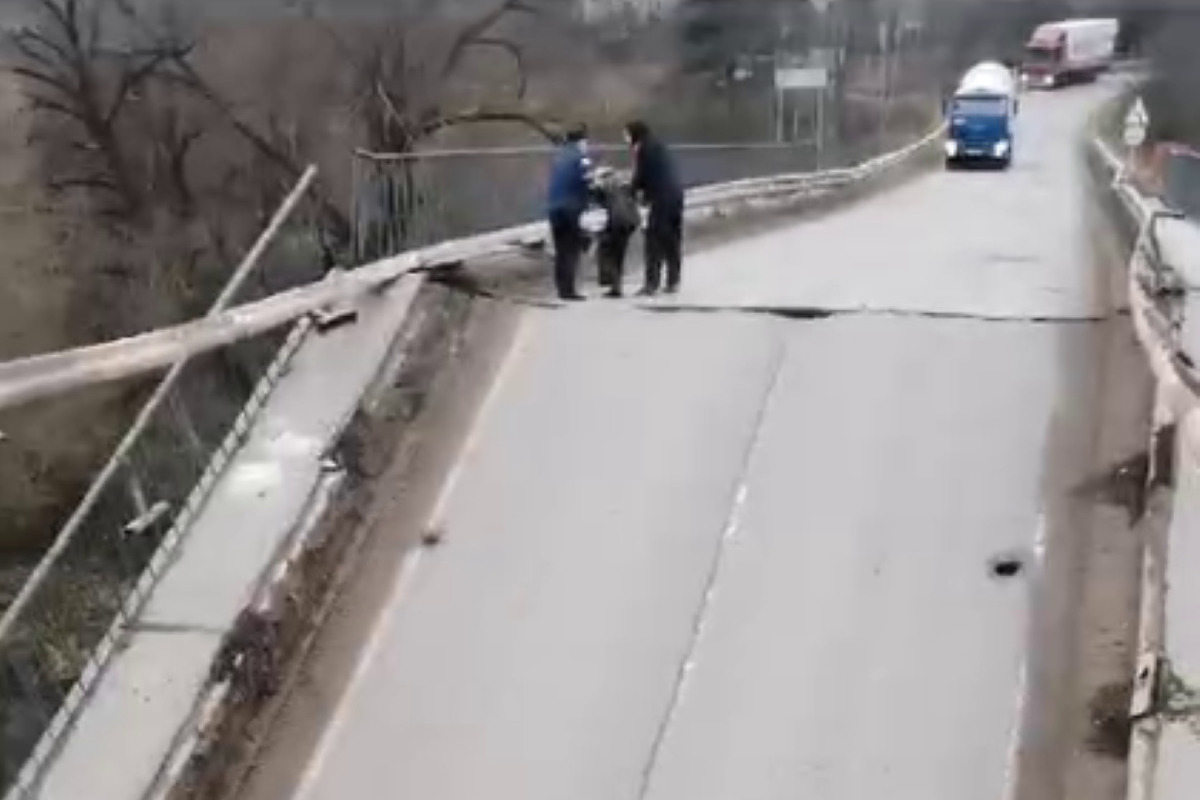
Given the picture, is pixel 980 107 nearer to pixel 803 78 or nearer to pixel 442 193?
pixel 803 78

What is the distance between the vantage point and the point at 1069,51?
245 feet

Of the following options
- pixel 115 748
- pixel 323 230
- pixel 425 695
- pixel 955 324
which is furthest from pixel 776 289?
pixel 115 748

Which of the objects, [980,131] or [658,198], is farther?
[980,131]

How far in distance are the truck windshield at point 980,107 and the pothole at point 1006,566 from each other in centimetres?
3371

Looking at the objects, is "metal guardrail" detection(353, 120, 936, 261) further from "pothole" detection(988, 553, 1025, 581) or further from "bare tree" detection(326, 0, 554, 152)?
"bare tree" detection(326, 0, 554, 152)

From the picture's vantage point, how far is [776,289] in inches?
501

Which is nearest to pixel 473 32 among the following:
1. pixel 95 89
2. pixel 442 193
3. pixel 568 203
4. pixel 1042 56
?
pixel 95 89

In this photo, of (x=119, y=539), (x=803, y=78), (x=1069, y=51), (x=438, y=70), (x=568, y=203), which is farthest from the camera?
(x=1069, y=51)

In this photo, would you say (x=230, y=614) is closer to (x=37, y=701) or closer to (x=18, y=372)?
(x=37, y=701)

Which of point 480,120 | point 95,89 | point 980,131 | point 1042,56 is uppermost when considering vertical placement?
point 95,89

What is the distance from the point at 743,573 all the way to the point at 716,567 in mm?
133

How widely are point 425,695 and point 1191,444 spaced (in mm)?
3779

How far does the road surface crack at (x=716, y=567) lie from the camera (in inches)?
283

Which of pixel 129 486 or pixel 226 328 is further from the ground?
pixel 226 328
